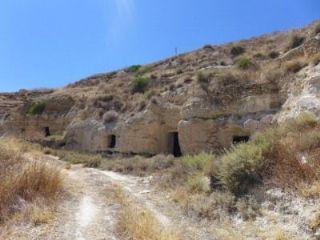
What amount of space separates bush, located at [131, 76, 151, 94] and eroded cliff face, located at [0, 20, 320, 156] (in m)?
0.27

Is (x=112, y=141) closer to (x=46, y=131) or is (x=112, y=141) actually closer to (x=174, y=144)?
(x=174, y=144)

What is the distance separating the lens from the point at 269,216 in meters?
7.08

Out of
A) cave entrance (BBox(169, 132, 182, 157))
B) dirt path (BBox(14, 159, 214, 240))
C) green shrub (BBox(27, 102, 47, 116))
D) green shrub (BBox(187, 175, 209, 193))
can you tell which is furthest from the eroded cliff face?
dirt path (BBox(14, 159, 214, 240))

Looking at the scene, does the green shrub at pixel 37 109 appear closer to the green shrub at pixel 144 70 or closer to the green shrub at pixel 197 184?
the green shrub at pixel 144 70

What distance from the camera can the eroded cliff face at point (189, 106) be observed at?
14789 millimetres

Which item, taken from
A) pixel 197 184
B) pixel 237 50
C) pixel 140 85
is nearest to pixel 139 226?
pixel 197 184

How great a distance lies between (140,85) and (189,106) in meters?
7.91

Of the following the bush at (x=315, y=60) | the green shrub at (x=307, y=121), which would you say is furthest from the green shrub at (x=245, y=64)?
the green shrub at (x=307, y=121)

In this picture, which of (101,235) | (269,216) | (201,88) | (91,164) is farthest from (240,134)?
(101,235)

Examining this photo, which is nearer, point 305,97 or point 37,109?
point 305,97

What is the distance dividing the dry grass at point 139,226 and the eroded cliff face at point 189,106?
6.31 metres

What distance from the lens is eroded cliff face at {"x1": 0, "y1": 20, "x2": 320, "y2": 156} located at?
1479 centimetres

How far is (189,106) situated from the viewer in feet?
57.3

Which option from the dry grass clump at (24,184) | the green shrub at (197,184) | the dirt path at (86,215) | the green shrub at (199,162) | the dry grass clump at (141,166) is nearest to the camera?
the dirt path at (86,215)
